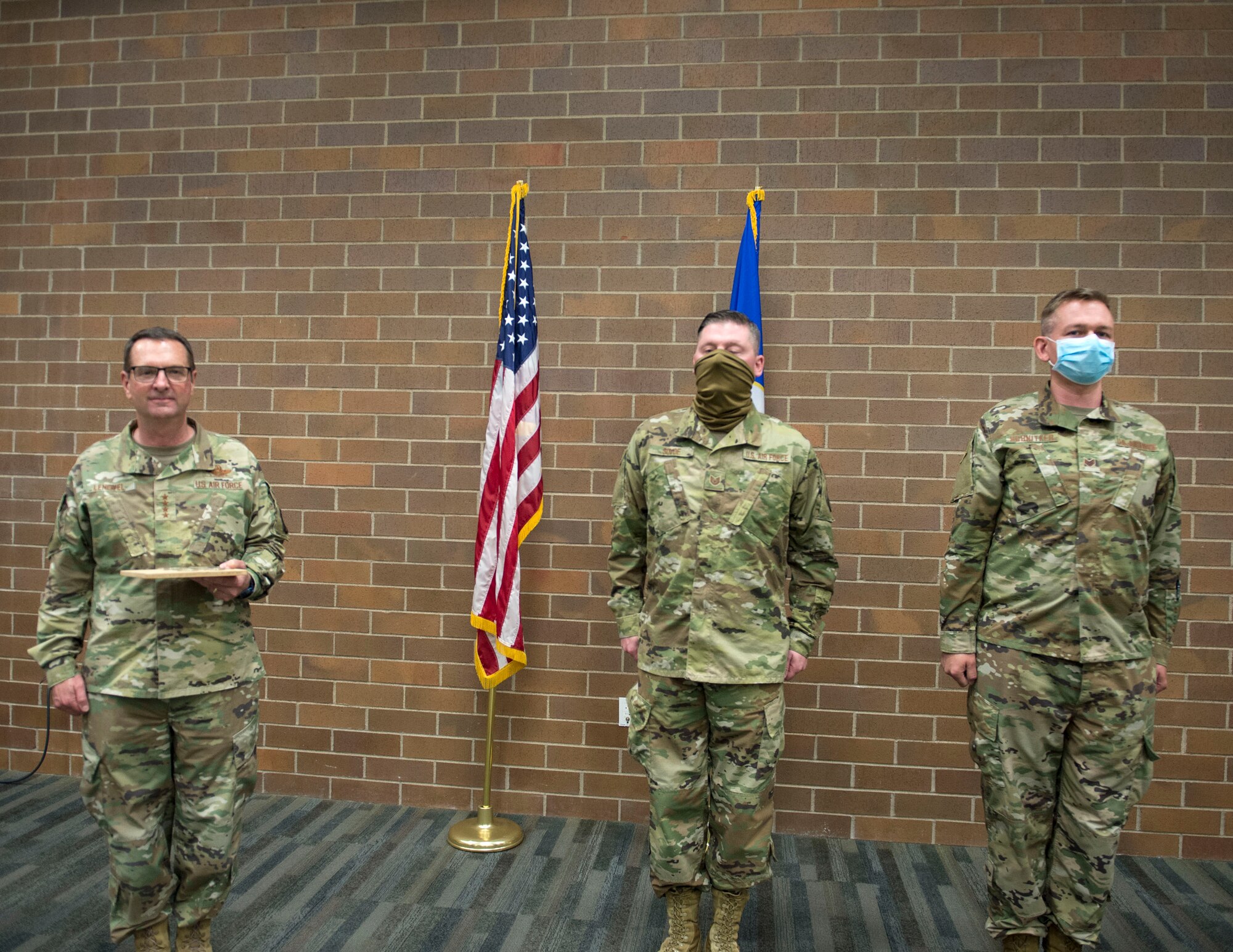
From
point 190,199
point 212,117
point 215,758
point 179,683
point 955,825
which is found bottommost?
point 955,825

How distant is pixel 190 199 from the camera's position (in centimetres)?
364

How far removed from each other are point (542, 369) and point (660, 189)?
84 centimetres

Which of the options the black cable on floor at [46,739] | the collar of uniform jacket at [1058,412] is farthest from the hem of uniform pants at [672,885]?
the black cable on floor at [46,739]

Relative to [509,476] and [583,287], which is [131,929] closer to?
[509,476]

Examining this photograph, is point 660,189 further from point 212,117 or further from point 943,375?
point 212,117

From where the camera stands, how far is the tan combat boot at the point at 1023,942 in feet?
7.12

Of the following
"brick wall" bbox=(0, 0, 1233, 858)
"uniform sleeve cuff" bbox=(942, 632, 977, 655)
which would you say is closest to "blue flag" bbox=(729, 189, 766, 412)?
"brick wall" bbox=(0, 0, 1233, 858)

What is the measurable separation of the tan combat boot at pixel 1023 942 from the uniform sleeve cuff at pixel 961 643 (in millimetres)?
694

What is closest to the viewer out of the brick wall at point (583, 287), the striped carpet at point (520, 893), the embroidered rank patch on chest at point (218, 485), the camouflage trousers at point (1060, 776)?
the camouflage trousers at point (1060, 776)

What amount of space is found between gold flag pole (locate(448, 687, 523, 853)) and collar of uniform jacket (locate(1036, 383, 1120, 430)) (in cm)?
204

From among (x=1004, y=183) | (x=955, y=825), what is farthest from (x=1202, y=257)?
(x=955, y=825)

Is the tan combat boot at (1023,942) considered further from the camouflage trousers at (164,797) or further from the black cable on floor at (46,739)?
the black cable on floor at (46,739)

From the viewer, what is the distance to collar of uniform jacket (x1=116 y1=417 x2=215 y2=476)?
2154mm

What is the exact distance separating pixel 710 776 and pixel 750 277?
1743 mm
